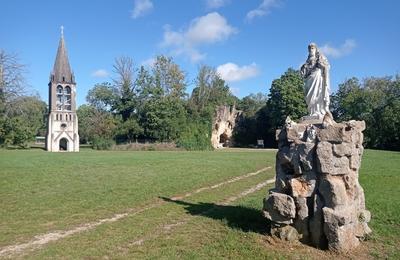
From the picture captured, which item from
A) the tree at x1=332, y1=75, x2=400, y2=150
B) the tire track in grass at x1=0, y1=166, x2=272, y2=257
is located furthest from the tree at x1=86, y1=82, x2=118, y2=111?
the tire track in grass at x1=0, y1=166, x2=272, y2=257

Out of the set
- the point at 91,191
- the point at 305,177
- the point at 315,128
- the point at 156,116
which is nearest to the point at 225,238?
the point at 305,177

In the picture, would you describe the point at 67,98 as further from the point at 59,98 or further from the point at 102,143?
the point at 102,143

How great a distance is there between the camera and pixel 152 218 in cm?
1128

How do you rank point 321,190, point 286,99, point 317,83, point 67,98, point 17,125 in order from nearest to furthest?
point 321,190 → point 317,83 → point 17,125 → point 286,99 → point 67,98

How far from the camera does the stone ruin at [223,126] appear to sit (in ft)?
206

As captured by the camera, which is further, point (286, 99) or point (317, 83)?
point (286, 99)

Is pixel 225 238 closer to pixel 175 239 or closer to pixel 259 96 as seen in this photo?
pixel 175 239

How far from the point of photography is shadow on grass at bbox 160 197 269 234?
1005 cm

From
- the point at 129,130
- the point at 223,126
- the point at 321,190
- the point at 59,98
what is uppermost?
the point at 59,98

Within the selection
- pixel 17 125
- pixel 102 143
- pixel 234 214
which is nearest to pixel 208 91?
pixel 102 143

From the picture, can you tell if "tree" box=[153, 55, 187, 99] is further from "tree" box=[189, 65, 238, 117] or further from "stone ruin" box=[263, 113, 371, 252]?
"stone ruin" box=[263, 113, 371, 252]

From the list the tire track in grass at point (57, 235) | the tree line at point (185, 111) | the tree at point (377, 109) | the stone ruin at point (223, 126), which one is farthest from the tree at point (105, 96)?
the tire track in grass at point (57, 235)

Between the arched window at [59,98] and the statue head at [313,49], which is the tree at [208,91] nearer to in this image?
the arched window at [59,98]

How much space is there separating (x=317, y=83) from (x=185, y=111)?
50.9m
